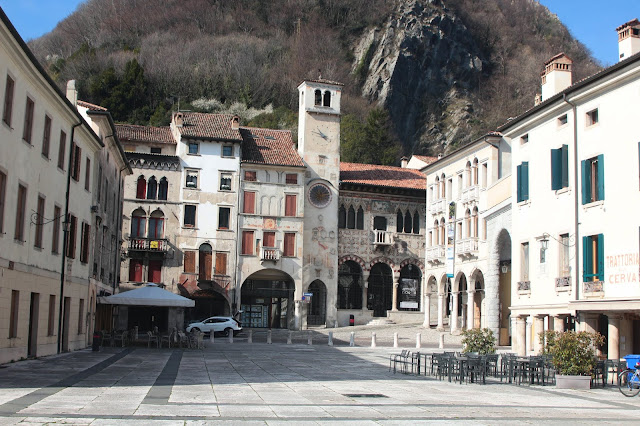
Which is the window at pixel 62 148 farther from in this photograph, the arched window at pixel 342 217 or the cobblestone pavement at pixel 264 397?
the arched window at pixel 342 217

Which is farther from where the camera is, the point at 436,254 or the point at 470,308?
the point at 436,254

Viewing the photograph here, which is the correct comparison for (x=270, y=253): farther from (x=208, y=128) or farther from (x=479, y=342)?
(x=479, y=342)

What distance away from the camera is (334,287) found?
59812 millimetres

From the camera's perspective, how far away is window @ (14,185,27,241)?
76.6ft

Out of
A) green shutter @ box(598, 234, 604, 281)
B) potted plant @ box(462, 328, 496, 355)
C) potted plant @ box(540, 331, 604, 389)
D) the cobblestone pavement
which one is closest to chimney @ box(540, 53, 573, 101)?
green shutter @ box(598, 234, 604, 281)

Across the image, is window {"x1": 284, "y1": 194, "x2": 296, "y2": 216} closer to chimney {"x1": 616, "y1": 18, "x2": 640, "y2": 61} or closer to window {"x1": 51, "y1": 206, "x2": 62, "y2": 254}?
window {"x1": 51, "y1": 206, "x2": 62, "y2": 254}

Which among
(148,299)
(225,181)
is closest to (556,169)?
(148,299)

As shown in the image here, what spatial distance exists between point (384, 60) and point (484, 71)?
1780 centimetres

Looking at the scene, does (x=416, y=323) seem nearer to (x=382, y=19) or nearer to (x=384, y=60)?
(x=384, y=60)

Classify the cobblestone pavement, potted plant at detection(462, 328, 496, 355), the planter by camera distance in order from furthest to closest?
potted plant at detection(462, 328, 496, 355) → the planter → the cobblestone pavement

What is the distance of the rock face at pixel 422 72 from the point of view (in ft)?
314

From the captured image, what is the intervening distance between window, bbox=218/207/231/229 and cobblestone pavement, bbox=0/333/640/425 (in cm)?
3213

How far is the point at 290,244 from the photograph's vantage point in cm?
5847

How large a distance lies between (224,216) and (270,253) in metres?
4.45
